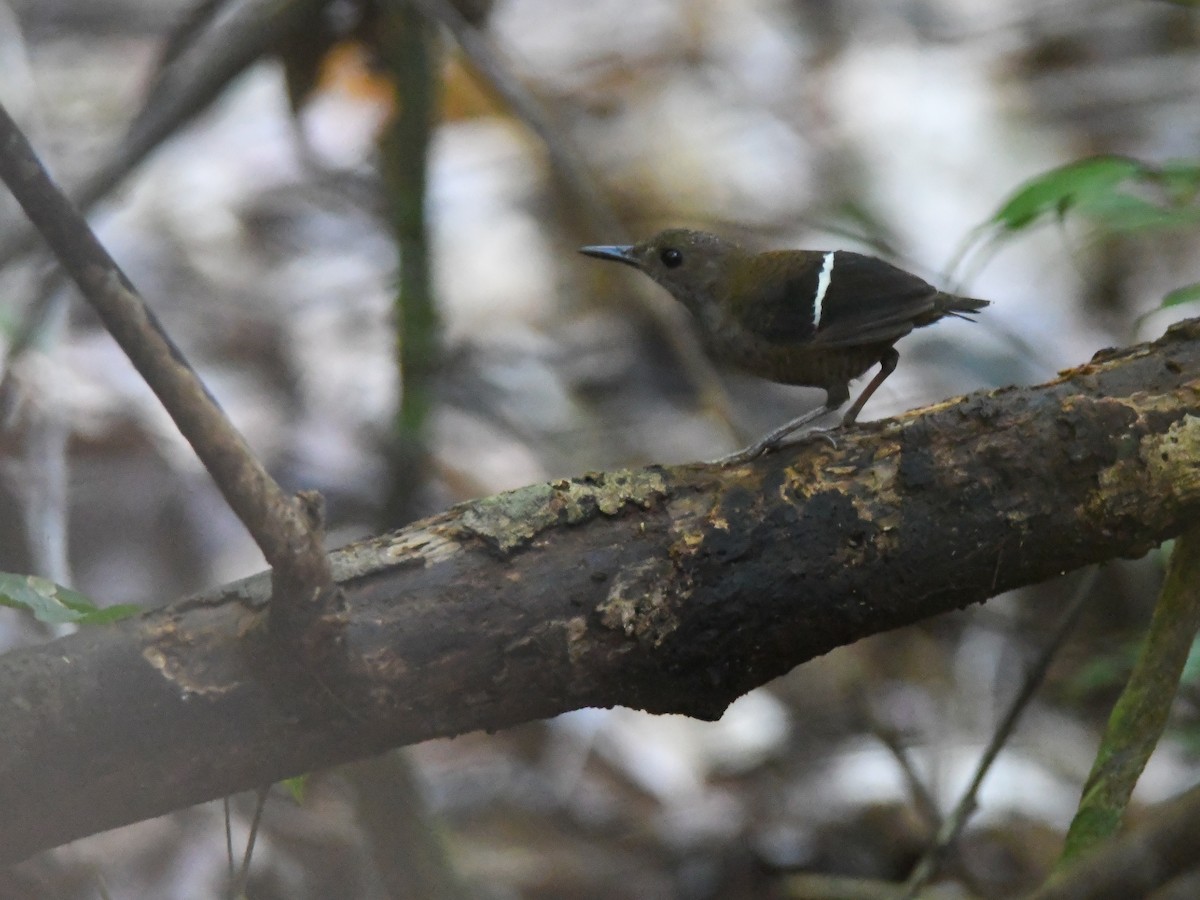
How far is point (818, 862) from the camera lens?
14.3ft

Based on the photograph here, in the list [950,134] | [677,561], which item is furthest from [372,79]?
[950,134]

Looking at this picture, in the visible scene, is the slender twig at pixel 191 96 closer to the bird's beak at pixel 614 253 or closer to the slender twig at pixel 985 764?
the bird's beak at pixel 614 253

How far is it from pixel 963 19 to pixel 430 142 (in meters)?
6.28

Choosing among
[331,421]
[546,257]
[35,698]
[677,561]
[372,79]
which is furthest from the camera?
Answer: [546,257]

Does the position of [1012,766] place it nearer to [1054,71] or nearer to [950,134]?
[950,134]

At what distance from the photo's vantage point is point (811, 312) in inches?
116

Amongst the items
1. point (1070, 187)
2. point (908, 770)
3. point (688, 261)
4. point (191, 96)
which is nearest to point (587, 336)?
point (191, 96)

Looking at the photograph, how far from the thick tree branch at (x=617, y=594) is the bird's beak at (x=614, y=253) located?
1.37m

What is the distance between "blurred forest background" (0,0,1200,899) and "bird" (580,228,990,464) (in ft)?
0.96

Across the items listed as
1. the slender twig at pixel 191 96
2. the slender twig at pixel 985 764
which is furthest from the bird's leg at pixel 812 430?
the slender twig at pixel 191 96

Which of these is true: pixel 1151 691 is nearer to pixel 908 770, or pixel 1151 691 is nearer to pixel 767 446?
pixel 767 446

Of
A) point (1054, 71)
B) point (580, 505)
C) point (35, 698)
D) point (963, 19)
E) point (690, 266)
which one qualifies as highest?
point (963, 19)

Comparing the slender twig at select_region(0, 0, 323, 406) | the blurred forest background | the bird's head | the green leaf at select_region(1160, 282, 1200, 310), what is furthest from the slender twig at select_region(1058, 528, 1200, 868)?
the slender twig at select_region(0, 0, 323, 406)

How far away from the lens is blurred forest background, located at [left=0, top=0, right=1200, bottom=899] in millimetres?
4316
